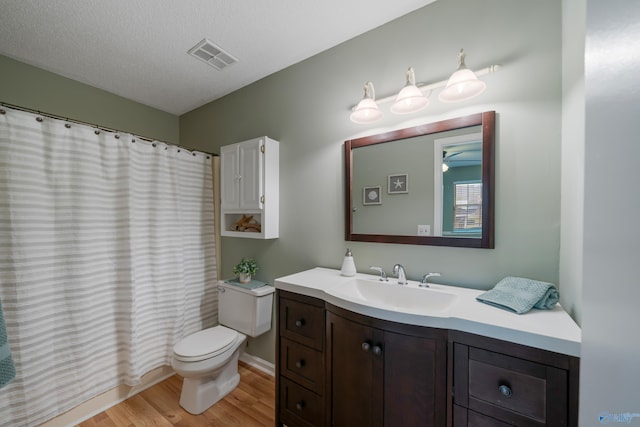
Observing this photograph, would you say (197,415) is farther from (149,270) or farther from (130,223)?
(130,223)

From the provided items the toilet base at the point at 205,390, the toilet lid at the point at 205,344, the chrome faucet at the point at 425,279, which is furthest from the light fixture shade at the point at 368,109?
the toilet base at the point at 205,390

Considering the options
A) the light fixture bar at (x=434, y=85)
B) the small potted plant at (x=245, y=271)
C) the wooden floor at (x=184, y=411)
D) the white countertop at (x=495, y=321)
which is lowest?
the wooden floor at (x=184, y=411)

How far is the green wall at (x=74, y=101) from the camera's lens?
184 centimetres

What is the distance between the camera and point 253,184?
195 centimetres

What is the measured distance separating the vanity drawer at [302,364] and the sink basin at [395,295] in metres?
0.37

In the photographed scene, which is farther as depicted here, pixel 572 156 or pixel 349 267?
pixel 349 267

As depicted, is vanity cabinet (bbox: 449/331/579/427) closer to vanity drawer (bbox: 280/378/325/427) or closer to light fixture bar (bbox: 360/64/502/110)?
vanity drawer (bbox: 280/378/325/427)

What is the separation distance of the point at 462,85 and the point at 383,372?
1362 millimetres

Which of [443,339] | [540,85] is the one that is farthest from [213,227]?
[540,85]

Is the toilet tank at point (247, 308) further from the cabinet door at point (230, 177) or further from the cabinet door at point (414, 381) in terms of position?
the cabinet door at point (414, 381)

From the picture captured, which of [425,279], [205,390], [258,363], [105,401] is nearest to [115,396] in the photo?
[105,401]

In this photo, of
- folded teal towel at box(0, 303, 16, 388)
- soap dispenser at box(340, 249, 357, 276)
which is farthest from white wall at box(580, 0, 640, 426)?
folded teal towel at box(0, 303, 16, 388)

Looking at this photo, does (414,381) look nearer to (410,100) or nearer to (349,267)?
(349,267)

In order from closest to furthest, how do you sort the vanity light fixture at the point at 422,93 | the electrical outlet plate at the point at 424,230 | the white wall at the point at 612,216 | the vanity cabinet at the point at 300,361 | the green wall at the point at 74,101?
1. the white wall at the point at 612,216
2. the vanity light fixture at the point at 422,93
3. the vanity cabinet at the point at 300,361
4. the electrical outlet plate at the point at 424,230
5. the green wall at the point at 74,101
